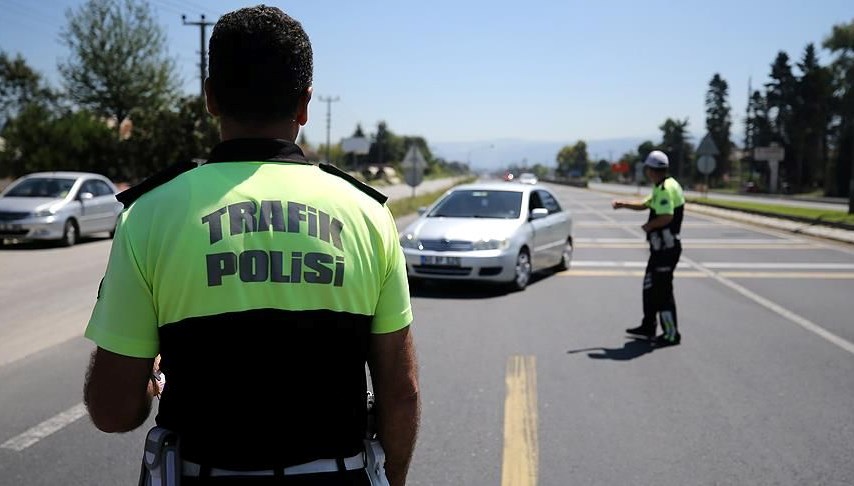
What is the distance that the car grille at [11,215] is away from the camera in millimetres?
16125

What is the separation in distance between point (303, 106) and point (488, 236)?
9382 millimetres

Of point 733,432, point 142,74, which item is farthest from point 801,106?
point 733,432

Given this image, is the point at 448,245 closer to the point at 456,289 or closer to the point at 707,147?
the point at 456,289

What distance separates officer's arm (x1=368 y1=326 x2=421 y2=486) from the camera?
1.92m

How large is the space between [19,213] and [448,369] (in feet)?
41.7

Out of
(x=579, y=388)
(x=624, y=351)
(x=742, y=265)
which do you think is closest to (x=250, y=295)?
(x=579, y=388)

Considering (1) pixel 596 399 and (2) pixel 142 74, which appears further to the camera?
(2) pixel 142 74

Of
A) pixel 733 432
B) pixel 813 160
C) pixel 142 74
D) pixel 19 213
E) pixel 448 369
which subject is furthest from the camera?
pixel 813 160

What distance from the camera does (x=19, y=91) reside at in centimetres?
5616

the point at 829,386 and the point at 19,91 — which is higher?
the point at 19,91

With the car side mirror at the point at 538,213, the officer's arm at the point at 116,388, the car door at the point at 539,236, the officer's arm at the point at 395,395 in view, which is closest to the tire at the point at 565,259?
the car door at the point at 539,236

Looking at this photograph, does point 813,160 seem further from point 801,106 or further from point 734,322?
point 734,322

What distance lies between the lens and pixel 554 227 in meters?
13.1

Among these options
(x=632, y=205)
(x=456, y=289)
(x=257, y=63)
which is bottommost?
(x=456, y=289)
